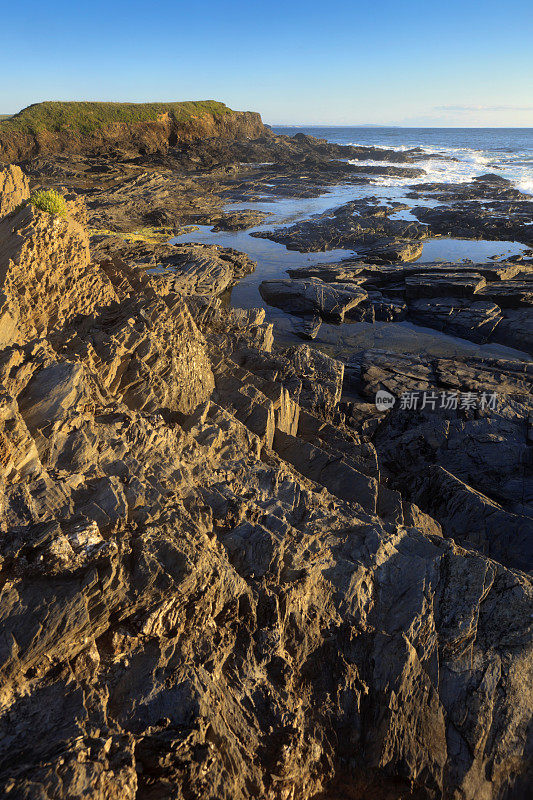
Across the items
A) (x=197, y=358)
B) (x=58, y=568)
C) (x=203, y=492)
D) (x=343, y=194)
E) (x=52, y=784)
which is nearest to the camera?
(x=52, y=784)

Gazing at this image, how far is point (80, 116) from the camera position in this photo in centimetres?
9400

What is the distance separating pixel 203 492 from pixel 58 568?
9.93 ft

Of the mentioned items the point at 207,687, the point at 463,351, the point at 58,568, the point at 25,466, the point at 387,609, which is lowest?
the point at 463,351

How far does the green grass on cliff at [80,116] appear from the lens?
8800 cm

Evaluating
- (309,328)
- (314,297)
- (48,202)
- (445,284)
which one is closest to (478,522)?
(48,202)

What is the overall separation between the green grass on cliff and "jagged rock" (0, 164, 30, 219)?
86615 mm

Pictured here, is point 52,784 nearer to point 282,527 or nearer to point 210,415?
point 282,527

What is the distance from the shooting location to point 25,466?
6801 millimetres

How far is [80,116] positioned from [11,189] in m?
96.9

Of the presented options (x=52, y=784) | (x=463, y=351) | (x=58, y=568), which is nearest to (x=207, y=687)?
(x=52, y=784)

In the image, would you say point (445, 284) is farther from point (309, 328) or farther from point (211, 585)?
point (211, 585)

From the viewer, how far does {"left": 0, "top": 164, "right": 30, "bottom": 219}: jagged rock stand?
1642 centimetres

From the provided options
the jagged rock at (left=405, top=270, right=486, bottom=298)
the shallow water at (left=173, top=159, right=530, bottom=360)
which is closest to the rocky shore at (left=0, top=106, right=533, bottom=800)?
the shallow water at (left=173, top=159, right=530, bottom=360)

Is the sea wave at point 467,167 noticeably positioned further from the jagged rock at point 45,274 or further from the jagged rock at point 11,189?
the jagged rock at point 45,274
